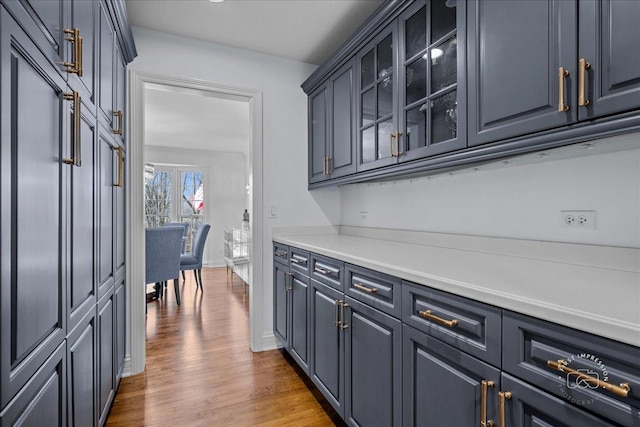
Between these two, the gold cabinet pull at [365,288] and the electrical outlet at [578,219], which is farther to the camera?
the gold cabinet pull at [365,288]

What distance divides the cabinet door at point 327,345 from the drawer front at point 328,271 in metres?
0.04

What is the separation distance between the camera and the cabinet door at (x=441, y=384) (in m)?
0.92

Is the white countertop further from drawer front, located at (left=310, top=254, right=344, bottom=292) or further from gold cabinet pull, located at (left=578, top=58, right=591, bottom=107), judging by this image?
gold cabinet pull, located at (left=578, top=58, right=591, bottom=107)

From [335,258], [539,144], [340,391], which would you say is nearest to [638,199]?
[539,144]

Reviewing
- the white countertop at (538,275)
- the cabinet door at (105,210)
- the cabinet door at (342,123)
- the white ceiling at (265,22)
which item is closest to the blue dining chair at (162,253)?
the white ceiling at (265,22)

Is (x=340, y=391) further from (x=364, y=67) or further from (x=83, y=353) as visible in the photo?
(x=364, y=67)

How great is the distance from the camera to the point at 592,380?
666 millimetres

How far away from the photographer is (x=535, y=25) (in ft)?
3.59

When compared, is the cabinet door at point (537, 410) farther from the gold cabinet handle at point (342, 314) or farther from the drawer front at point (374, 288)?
the gold cabinet handle at point (342, 314)

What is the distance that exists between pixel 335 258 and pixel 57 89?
131cm

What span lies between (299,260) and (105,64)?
1549 mm

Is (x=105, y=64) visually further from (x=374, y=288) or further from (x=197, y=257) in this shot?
(x=197, y=257)

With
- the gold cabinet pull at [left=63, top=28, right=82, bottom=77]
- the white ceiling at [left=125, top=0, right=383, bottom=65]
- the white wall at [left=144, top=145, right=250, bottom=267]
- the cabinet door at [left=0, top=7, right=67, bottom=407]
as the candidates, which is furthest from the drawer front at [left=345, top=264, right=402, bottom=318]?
the white wall at [left=144, top=145, right=250, bottom=267]

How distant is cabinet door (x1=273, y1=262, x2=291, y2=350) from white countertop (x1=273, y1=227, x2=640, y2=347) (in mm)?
730
